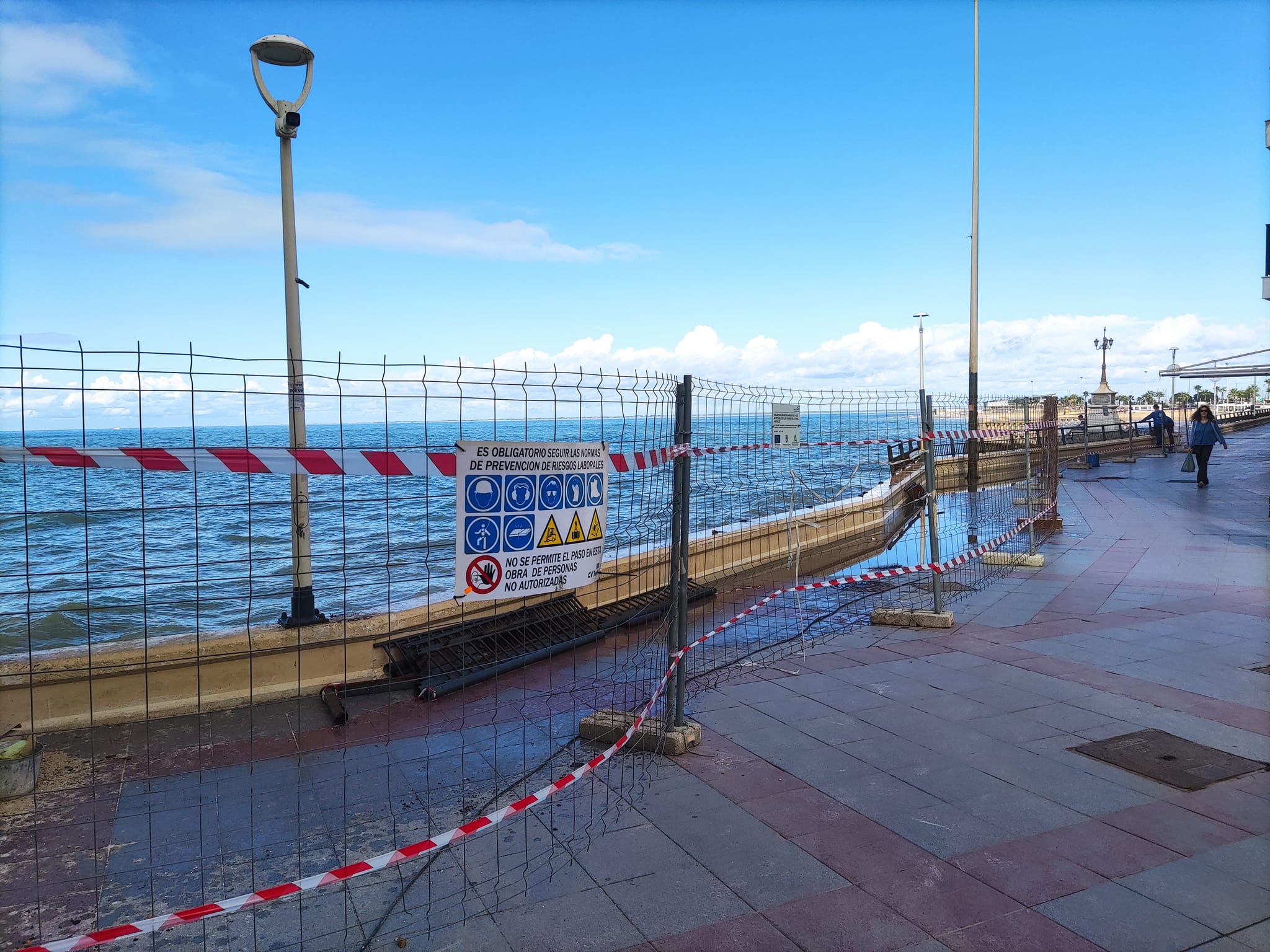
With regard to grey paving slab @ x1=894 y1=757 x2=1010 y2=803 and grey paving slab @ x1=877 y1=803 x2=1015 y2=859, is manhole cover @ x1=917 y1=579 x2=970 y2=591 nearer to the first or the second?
grey paving slab @ x1=894 y1=757 x2=1010 y2=803

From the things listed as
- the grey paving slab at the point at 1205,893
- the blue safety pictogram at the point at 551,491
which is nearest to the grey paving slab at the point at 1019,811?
the grey paving slab at the point at 1205,893

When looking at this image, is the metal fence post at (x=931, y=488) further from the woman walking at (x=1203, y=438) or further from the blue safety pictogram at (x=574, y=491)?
the woman walking at (x=1203, y=438)

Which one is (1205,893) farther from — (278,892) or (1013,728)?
(278,892)

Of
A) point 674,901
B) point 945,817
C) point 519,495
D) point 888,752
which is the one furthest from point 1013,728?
point 519,495

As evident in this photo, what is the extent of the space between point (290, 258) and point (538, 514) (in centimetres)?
501

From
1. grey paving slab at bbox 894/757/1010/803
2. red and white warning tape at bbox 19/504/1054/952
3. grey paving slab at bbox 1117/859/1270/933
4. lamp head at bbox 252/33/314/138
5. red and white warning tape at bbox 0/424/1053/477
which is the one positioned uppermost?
lamp head at bbox 252/33/314/138

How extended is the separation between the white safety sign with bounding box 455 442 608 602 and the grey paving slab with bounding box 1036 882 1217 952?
2.49 m

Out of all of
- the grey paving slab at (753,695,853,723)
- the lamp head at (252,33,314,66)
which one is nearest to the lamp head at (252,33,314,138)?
the lamp head at (252,33,314,66)

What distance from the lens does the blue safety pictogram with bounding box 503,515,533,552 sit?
3.87 meters

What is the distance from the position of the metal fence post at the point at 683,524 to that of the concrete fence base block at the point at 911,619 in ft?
12.4

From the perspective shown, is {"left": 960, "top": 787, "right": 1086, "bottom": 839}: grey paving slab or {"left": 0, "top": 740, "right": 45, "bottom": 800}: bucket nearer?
{"left": 960, "top": 787, "right": 1086, "bottom": 839}: grey paving slab

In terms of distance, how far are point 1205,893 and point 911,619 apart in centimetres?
466

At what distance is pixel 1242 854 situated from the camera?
380 cm

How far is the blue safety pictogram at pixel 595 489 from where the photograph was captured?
4.25 m
